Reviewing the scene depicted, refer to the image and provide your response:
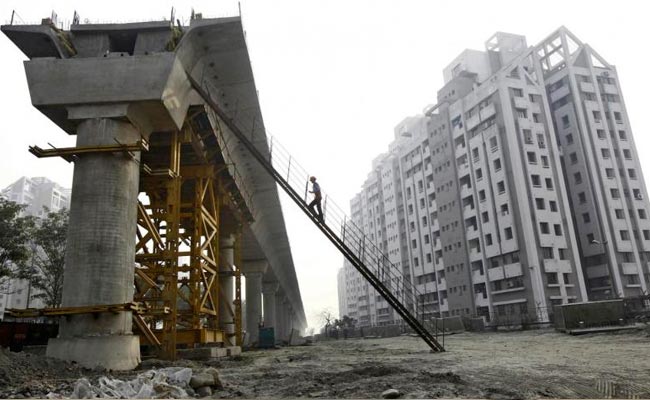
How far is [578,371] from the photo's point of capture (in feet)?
29.2

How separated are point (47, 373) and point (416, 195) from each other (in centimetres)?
7398

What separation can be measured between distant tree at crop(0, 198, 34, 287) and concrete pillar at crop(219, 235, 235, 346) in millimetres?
14319

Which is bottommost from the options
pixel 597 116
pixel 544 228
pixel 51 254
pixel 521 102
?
pixel 51 254

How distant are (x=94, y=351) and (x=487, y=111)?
57.1 meters

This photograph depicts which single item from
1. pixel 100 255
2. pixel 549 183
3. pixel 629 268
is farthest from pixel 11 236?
pixel 629 268

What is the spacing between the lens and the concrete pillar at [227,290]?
24.4 m

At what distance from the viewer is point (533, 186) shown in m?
54.0

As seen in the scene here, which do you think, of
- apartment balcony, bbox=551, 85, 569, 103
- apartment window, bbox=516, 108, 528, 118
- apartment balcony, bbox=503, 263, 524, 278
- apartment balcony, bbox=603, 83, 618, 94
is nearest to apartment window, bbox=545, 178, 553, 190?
apartment window, bbox=516, 108, 528, 118

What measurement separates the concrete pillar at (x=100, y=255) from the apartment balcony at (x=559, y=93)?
62192 mm

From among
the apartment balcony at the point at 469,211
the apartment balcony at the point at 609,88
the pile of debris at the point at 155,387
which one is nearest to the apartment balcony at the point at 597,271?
the apartment balcony at the point at 469,211

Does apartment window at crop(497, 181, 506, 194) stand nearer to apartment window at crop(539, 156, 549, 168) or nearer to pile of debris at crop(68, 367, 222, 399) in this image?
apartment window at crop(539, 156, 549, 168)

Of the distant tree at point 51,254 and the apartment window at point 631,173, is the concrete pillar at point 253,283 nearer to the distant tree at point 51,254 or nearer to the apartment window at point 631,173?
the distant tree at point 51,254

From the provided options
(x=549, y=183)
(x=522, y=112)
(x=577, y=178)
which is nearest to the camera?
(x=549, y=183)

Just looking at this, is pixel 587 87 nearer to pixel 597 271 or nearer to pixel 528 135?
pixel 528 135
